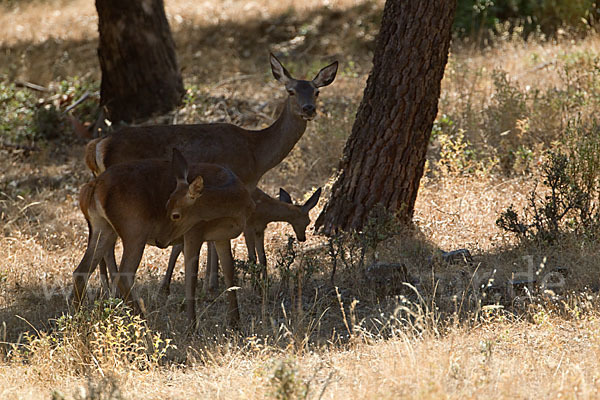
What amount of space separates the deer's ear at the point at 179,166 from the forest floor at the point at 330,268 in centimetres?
99

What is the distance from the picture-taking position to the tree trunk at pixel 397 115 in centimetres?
788

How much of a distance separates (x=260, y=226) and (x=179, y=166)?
5.48ft

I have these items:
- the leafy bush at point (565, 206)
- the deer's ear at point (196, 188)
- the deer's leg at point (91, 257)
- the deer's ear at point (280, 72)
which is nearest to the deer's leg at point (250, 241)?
the deer's leg at point (91, 257)

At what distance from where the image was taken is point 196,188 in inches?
222

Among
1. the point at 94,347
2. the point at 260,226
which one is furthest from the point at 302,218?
the point at 94,347

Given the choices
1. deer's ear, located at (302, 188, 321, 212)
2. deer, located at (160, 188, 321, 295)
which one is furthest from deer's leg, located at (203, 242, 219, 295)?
deer's ear, located at (302, 188, 321, 212)

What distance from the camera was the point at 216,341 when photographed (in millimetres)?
5734

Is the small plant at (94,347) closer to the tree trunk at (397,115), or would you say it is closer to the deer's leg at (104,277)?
the deer's leg at (104,277)

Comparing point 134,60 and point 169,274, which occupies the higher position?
point 134,60

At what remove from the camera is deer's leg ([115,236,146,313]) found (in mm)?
6070

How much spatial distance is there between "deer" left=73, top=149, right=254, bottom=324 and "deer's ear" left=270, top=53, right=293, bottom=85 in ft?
6.56

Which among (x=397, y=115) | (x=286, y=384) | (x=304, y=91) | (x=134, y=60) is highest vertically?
(x=134, y=60)

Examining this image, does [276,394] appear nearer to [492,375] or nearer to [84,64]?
[492,375]

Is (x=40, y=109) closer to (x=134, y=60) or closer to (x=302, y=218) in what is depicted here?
(x=134, y=60)
